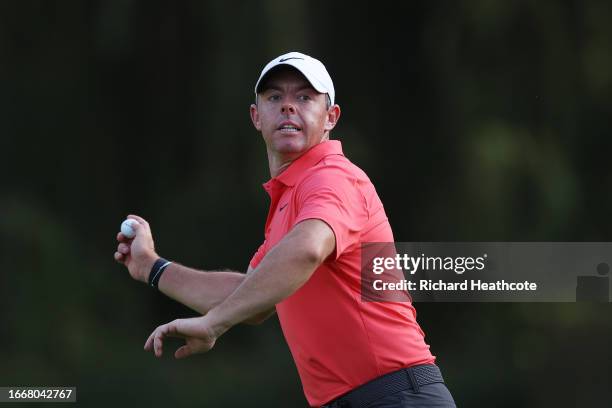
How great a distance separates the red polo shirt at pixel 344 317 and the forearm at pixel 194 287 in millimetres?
455

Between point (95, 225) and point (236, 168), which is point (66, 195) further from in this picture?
point (236, 168)

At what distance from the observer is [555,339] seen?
20.8ft

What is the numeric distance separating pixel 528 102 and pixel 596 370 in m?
1.48

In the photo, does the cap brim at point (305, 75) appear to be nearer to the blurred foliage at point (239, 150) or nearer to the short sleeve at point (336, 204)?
the short sleeve at point (336, 204)

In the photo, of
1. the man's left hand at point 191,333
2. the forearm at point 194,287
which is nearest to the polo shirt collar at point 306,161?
the forearm at point 194,287

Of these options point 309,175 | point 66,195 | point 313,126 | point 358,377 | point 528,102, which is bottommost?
point 358,377

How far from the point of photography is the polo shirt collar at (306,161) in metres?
3.29

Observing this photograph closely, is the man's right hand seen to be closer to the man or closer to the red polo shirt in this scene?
the man

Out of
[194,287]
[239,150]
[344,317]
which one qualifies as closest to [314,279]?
[344,317]

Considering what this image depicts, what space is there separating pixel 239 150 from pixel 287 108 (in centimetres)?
312

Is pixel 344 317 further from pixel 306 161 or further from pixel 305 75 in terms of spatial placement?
pixel 305 75

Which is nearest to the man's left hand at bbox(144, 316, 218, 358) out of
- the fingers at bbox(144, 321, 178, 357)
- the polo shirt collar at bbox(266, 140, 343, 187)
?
the fingers at bbox(144, 321, 178, 357)

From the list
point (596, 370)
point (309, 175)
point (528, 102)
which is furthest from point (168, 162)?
point (309, 175)

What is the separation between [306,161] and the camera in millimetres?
3332
